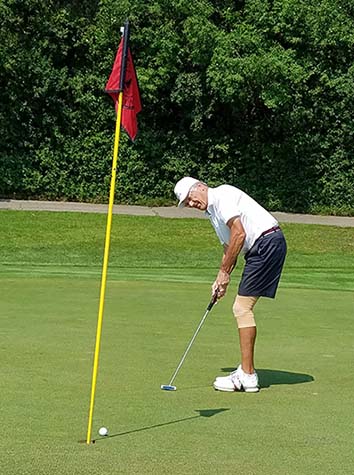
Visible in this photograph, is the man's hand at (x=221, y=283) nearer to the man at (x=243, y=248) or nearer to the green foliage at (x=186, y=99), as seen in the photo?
the man at (x=243, y=248)

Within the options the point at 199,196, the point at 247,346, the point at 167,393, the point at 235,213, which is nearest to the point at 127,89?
the point at 199,196

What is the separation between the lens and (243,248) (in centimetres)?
816

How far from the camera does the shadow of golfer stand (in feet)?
27.3

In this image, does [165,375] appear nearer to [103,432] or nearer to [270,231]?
[270,231]

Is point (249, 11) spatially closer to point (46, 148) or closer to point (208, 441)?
point (46, 148)

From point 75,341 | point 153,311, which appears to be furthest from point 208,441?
point 153,311

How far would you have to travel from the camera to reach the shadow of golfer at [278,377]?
8.34 m

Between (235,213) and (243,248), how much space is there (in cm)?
42

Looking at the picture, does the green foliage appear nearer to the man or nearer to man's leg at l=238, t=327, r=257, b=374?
the man

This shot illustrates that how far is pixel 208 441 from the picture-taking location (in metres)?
6.32

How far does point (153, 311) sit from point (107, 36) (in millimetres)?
13678

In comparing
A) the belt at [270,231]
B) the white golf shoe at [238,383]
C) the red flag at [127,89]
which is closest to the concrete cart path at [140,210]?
the belt at [270,231]

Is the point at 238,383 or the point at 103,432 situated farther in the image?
the point at 238,383

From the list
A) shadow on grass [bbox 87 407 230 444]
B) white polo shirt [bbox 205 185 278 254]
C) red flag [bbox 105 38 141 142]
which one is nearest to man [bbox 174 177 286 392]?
white polo shirt [bbox 205 185 278 254]
